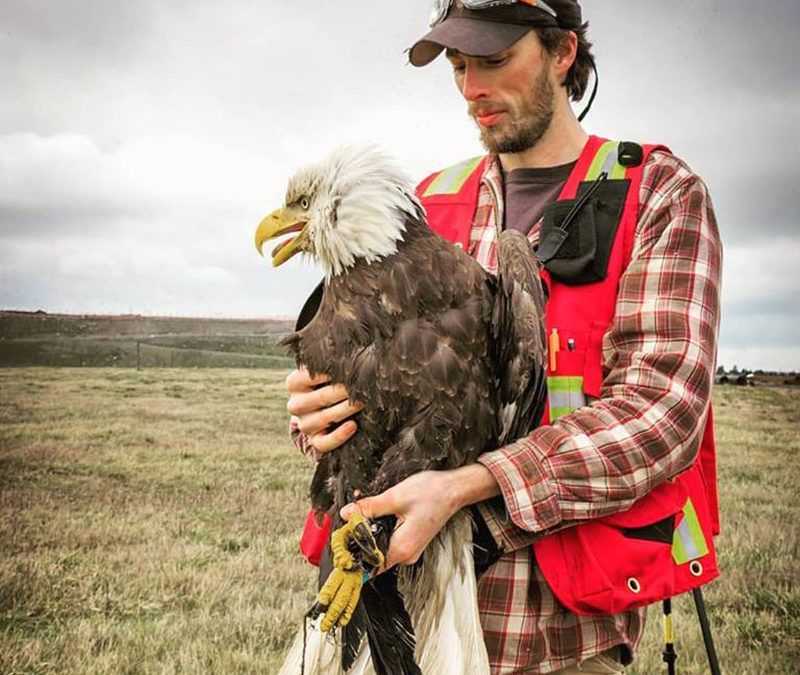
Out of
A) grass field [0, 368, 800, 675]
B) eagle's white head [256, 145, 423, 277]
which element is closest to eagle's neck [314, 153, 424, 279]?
eagle's white head [256, 145, 423, 277]

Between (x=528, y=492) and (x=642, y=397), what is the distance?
0.40 metres

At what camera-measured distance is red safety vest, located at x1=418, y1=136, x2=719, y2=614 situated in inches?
72.4

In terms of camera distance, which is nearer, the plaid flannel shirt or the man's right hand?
the plaid flannel shirt

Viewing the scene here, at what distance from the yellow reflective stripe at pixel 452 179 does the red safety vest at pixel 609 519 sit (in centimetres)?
48

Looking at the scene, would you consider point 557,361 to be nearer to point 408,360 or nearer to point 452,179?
point 408,360

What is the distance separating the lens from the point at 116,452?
8062mm

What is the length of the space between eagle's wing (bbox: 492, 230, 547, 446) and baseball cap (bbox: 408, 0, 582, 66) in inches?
25.7

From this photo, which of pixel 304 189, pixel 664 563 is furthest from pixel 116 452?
pixel 664 563

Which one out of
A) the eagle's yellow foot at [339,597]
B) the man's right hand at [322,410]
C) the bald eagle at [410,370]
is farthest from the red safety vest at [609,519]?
the eagle's yellow foot at [339,597]

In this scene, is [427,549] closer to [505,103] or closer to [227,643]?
[505,103]

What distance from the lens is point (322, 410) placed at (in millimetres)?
2021

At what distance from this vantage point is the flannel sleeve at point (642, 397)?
1.78 metres

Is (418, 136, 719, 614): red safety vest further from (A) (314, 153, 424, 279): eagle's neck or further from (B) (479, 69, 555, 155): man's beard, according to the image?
(A) (314, 153, 424, 279): eagle's neck

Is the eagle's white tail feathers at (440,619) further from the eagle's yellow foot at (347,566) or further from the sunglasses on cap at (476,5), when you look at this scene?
the sunglasses on cap at (476,5)
